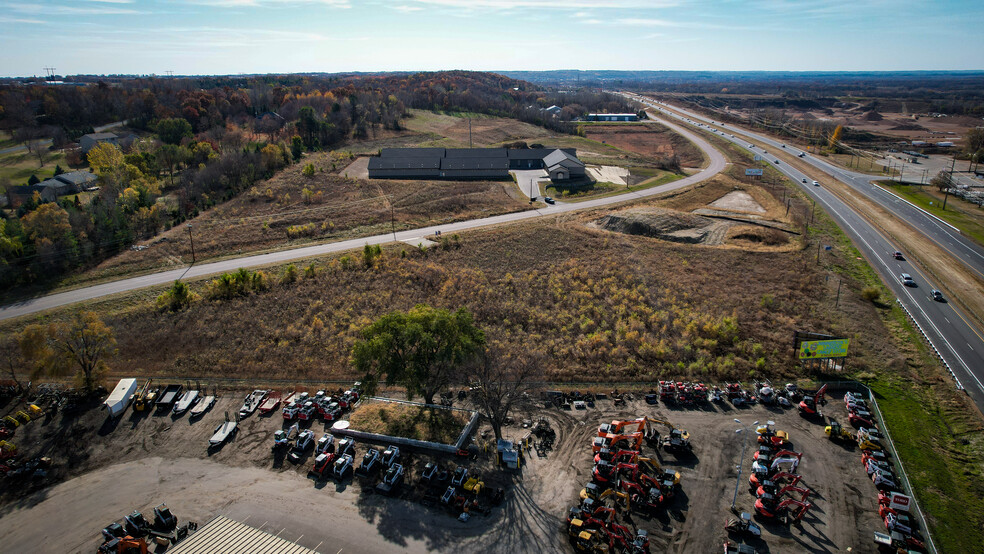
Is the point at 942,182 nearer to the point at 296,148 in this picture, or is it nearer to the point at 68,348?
the point at 68,348

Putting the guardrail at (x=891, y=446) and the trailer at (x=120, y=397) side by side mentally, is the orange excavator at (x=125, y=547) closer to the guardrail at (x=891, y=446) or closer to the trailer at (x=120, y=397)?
the trailer at (x=120, y=397)

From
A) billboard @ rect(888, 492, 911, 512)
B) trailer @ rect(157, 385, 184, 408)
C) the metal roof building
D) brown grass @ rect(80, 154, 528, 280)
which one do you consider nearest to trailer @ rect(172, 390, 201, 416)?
trailer @ rect(157, 385, 184, 408)

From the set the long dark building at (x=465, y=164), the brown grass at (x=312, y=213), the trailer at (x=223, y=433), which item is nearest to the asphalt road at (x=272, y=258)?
the brown grass at (x=312, y=213)

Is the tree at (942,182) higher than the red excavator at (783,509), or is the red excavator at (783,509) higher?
the tree at (942,182)

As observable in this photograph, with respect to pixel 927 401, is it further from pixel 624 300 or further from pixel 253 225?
pixel 253 225

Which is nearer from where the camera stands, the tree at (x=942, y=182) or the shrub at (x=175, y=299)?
the shrub at (x=175, y=299)

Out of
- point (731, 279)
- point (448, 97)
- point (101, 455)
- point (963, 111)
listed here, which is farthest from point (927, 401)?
point (963, 111)

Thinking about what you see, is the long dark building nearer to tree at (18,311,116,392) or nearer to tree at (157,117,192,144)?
tree at (157,117,192,144)
